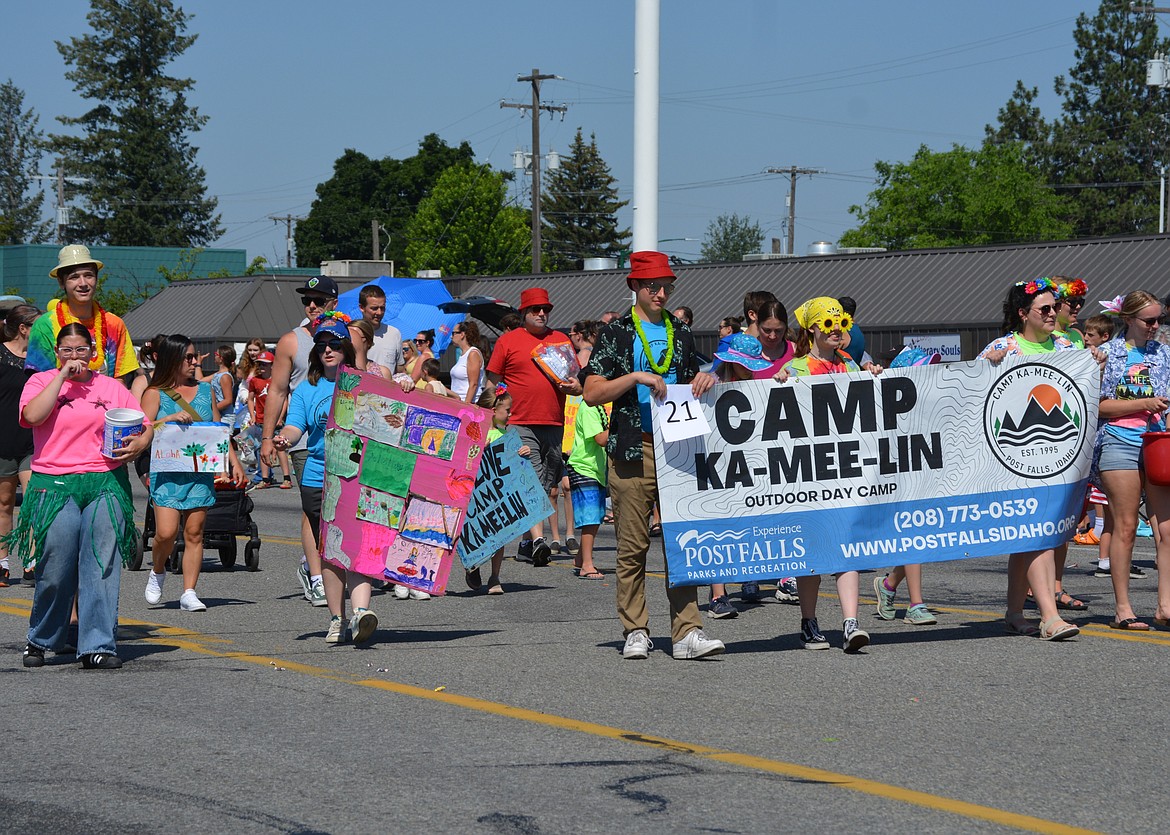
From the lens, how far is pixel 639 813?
553cm

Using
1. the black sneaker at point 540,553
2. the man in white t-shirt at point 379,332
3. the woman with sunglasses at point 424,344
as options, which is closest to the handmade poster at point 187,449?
the man in white t-shirt at point 379,332

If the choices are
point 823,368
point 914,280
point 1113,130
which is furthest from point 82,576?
point 1113,130

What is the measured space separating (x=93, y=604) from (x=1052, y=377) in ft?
18.0

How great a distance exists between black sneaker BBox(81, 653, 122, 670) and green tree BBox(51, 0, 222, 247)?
3781 inches

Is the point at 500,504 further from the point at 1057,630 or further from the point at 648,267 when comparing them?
the point at 1057,630

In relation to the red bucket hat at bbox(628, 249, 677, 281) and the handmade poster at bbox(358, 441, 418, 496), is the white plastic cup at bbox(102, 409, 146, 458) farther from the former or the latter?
the red bucket hat at bbox(628, 249, 677, 281)

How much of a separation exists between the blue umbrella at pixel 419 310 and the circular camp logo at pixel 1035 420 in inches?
365

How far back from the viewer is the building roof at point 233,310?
156ft

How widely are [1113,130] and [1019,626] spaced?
8744cm

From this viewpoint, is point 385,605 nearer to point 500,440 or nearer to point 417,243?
point 500,440

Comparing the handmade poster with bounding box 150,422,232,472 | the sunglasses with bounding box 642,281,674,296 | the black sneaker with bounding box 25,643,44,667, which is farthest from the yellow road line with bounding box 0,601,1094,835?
the sunglasses with bounding box 642,281,674,296

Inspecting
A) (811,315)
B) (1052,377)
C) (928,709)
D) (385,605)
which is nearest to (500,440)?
(385,605)

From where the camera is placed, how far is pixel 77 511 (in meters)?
8.66

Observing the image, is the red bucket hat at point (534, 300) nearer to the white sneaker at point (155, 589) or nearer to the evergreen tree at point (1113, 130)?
the white sneaker at point (155, 589)
